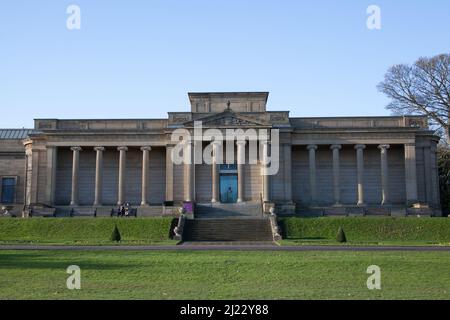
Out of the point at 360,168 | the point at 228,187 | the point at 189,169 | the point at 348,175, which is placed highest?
the point at 360,168

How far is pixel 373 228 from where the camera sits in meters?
47.7

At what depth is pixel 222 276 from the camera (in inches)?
852

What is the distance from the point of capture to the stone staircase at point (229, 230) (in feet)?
149

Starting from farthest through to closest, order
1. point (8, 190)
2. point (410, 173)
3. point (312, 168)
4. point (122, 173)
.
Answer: point (8, 190)
point (122, 173)
point (312, 168)
point (410, 173)

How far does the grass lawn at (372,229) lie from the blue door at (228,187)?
1447 cm

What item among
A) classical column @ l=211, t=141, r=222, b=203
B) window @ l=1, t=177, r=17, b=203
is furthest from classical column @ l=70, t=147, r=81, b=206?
classical column @ l=211, t=141, r=222, b=203

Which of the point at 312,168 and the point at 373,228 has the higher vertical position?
the point at 312,168

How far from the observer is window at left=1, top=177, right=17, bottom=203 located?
69.6 meters

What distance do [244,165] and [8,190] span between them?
2949cm

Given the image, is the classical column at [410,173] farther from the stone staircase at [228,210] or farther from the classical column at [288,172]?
the stone staircase at [228,210]

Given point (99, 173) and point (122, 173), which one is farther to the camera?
point (99, 173)

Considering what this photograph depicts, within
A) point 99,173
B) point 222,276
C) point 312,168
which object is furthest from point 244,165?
point 222,276

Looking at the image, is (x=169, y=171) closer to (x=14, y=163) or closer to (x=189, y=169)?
(x=189, y=169)

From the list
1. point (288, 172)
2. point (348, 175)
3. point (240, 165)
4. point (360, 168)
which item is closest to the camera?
point (240, 165)
